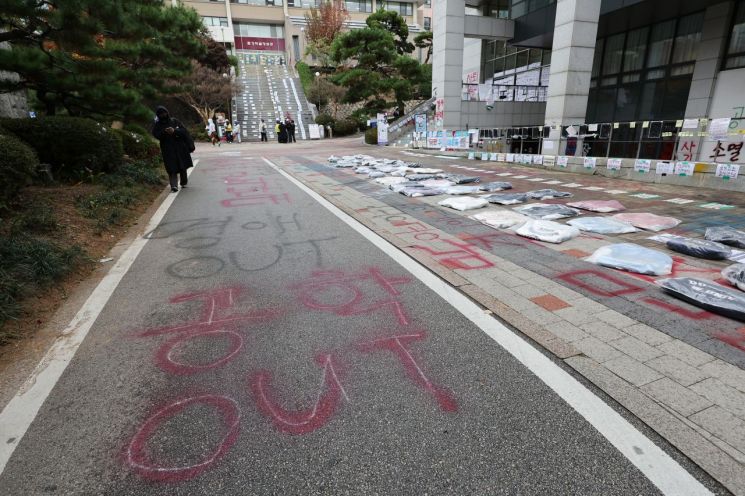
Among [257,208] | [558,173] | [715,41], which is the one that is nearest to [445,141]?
[558,173]

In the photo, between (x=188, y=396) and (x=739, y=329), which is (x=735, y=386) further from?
(x=188, y=396)

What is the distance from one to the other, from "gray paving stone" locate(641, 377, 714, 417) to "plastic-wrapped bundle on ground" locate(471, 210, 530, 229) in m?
3.85

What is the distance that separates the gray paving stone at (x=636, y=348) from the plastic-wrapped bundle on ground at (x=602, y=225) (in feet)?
10.5

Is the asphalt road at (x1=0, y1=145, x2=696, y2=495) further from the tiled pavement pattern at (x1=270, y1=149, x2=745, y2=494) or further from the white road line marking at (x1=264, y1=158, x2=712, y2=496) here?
the tiled pavement pattern at (x1=270, y1=149, x2=745, y2=494)

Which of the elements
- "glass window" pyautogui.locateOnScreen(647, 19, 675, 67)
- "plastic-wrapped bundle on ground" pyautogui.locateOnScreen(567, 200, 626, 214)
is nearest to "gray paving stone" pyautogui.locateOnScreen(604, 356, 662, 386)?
"plastic-wrapped bundle on ground" pyautogui.locateOnScreen(567, 200, 626, 214)

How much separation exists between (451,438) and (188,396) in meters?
1.59

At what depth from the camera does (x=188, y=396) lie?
2.49 m

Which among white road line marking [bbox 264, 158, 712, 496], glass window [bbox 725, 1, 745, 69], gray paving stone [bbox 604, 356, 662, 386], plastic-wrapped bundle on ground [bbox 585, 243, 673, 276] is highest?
glass window [bbox 725, 1, 745, 69]

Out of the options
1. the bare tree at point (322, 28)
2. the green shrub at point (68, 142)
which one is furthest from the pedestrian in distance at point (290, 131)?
the green shrub at point (68, 142)

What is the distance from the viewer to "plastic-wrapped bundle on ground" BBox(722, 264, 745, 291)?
3773 millimetres

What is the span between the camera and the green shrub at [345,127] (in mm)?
35031

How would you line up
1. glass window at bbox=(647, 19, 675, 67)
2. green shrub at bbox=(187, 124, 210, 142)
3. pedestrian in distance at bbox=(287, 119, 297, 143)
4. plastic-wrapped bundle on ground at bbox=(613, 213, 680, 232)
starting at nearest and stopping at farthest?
plastic-wrapped bundle on ground at bbox=(613, 213, 680, 232), glass window at bbox=(647, 19, 675, 67), pedestrian in distance at bbox=(287, 119, 297, 143), green shrub at bbox=(187, 124, 210, 142)

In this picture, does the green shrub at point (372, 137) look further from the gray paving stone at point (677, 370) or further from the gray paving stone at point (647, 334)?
the gray paving stone at point (677, 370)

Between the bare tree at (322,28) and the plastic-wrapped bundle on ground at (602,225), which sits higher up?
the bare tree at (322,28)
